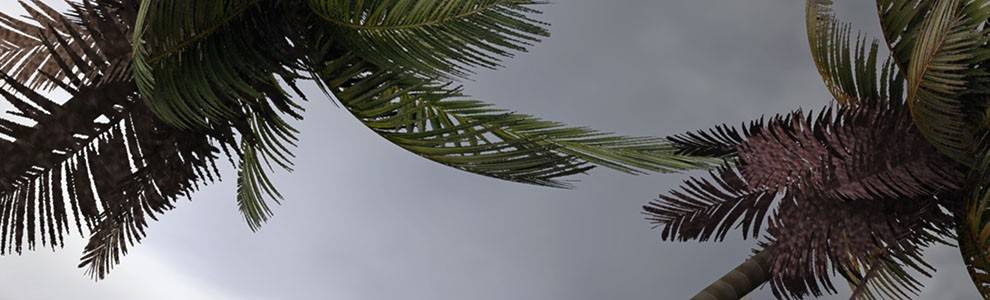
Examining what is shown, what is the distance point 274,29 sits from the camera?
2885mm

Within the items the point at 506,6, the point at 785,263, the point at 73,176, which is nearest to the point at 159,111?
the point at 73,176

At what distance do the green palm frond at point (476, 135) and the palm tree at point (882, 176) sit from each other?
173 cm

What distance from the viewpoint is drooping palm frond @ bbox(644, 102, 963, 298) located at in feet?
14.6

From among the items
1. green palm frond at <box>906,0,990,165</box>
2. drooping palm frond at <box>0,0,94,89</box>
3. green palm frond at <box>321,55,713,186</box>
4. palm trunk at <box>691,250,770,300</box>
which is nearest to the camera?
green palm frond at <box>321,55,713,186</box>

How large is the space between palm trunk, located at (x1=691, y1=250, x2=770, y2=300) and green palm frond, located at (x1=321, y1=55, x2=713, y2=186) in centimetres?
170

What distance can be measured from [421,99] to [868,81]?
113 inches

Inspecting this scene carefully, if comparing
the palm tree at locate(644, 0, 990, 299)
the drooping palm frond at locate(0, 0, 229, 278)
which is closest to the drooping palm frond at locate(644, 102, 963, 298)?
the palm tree at locate(644, 0, 990, 299)

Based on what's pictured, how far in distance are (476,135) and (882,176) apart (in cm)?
260

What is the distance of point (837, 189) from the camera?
4355mm

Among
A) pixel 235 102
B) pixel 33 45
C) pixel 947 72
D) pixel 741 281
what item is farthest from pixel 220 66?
pixel 947 72

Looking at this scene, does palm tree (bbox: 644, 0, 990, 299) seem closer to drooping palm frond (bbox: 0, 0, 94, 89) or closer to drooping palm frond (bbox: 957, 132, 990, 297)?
drooping palm frond (bbox: 957, 132, 990, 297)

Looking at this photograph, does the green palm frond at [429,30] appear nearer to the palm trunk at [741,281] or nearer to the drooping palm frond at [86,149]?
the drooping palm frond at [86,149]

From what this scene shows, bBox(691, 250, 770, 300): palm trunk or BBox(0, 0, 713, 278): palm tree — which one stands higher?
BBox(0, 0, 713, 278): palm tree

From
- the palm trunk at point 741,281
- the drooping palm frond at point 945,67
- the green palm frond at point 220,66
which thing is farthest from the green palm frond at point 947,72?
the green palm frond at point 220,66
